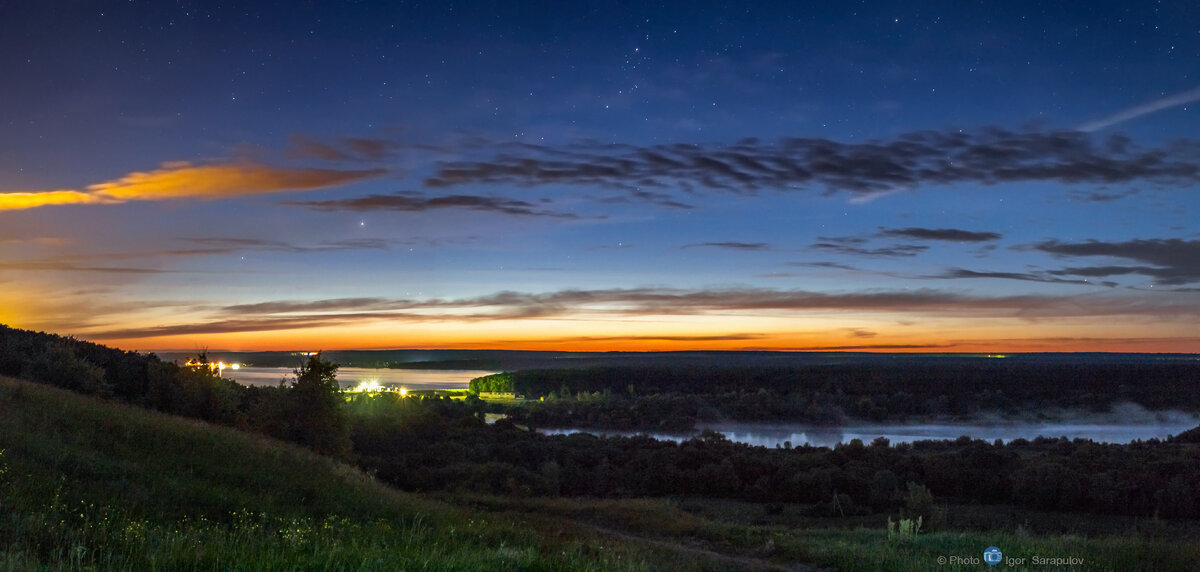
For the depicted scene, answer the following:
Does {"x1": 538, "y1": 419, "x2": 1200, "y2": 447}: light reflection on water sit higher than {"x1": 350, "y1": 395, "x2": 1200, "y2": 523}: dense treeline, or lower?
lower

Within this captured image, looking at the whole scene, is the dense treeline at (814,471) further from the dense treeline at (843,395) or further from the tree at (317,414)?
the dense treeline at (843,395)

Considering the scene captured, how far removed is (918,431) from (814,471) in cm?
3255

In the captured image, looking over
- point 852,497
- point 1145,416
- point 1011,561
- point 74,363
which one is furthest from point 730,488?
point 1145,416

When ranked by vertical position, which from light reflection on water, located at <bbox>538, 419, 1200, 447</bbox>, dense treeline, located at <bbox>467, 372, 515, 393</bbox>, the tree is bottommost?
light reflection on water, located at <bbox>538, 419, 1200, 447</bbox>

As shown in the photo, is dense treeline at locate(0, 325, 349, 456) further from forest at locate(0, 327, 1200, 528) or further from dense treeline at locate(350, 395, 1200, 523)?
dense treeline at locate(350, 395, 1200, 523)

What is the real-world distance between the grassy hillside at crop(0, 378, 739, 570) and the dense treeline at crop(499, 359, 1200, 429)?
4404cm

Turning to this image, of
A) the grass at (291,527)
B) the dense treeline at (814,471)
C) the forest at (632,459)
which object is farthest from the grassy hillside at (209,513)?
the dense treeline at (814,471)

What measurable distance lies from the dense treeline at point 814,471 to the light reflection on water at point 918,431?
1007 centimetres

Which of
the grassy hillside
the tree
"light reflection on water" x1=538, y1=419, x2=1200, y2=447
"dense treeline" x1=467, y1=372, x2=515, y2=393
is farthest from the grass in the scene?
"dense treeline" x1=467, y1=372, x2=515, y2=393

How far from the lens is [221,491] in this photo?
571 inches

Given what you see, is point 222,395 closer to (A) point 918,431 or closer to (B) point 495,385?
(A) point 918,431

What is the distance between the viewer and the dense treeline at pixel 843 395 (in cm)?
6475

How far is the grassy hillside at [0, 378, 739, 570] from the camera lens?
731 centimetres

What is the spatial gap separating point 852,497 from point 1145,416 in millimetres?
49930
